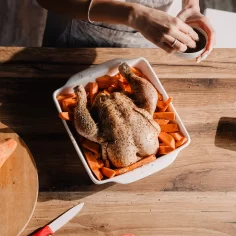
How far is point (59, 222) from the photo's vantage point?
1227 mm

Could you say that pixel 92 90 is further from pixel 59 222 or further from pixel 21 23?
pixel 21 23

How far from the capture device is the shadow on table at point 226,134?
4.49 ft

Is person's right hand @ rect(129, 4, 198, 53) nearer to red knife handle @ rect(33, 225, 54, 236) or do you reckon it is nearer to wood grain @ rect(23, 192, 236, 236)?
wood grain @ rect(23, 192, 236, 236)

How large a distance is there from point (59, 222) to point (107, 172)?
205 mm

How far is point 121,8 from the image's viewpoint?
122cm

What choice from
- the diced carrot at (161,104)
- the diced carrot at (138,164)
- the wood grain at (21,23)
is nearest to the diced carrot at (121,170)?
the diced carrot at (138,164)

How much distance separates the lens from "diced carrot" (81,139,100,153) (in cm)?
121

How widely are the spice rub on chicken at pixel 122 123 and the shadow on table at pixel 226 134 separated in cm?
27

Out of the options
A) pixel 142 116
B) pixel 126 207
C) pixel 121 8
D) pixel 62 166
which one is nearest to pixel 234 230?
pixel 126 207

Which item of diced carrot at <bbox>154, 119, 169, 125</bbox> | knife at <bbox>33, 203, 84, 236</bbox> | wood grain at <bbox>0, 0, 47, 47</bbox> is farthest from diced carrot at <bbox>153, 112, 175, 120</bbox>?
wood grain at <bbox>0, 0, 47, 47</bbox>

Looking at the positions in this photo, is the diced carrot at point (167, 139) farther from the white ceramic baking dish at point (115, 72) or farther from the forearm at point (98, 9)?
the forearm at point (98, 9)

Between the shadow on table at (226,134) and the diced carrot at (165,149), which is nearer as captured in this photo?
the diced carrot at (165,149)

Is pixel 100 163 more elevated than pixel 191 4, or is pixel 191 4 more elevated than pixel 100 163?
pixel 191 4

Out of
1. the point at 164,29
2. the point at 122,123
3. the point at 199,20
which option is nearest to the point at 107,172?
the point at 122,123
